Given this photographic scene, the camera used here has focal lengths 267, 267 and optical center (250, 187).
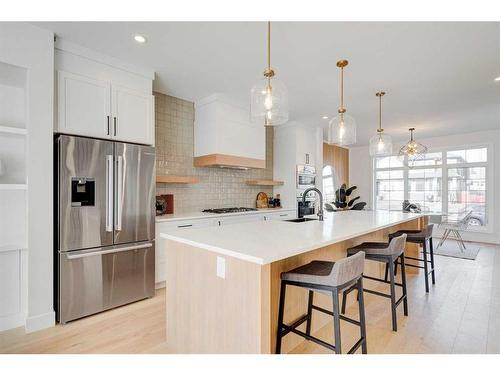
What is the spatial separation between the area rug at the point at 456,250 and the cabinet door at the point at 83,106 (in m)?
5.82

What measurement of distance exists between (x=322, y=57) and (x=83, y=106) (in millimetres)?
2409

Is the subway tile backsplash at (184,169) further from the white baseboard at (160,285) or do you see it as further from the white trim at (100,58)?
the white baseboard at (160,285)

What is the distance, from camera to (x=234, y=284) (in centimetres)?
155

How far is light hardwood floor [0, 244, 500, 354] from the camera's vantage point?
200 cm

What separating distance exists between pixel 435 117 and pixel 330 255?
419cm

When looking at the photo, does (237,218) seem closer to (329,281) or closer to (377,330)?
(377,330)

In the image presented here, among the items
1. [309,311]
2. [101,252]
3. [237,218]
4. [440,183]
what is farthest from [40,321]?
[440,183]

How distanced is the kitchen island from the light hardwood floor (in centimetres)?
35

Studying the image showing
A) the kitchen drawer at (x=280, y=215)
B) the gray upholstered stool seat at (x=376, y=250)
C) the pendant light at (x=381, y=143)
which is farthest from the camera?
the kitchen drawer at (x=280, y=215)

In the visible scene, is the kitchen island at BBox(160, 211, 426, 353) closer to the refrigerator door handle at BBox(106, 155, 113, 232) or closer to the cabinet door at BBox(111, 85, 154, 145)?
the refrigerator door handle at BBox(106, 155, 113, 232)

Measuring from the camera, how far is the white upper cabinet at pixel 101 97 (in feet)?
8.09

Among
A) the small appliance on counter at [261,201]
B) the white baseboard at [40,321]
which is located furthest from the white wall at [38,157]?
the small appliance on counter at [261,201]

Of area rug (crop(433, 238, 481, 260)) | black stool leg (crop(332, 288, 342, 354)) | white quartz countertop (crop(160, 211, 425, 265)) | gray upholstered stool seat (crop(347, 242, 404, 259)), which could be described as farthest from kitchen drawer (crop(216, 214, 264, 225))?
area rug (crop(433, 238, 481, 260))
